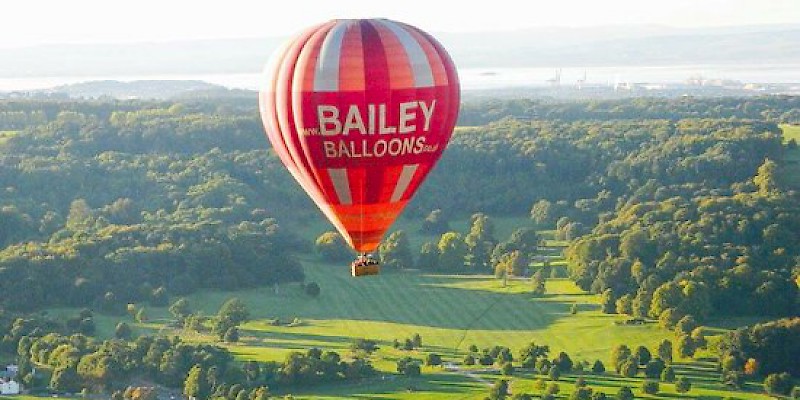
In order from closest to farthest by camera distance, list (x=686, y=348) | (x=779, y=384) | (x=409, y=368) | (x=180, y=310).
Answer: (x=779, y=384) → (x=409, y=368) → (x=686, y=348) → (x=180, y=310)

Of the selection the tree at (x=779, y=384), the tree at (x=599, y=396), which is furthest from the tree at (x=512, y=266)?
the tree at (x=599, y=396)

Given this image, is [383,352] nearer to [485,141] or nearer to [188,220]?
[188,220]

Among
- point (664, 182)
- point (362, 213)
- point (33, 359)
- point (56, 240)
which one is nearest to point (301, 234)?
point (56, 240)

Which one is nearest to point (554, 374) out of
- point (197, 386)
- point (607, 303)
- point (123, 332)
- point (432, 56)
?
point (197, 386)

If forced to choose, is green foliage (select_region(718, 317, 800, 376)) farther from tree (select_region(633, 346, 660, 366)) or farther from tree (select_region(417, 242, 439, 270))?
tree (select_region(417, 242, 439, 270))

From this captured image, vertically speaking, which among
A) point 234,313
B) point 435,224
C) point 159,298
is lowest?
point 435,224

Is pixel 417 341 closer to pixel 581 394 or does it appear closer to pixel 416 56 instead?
pixel 581 394

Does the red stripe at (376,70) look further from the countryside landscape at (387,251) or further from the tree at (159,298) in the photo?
the tree at (159,298)
